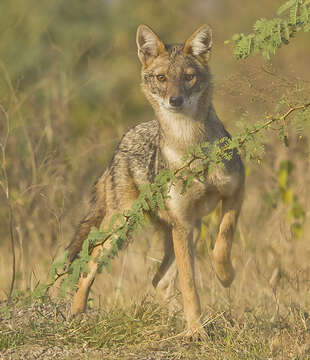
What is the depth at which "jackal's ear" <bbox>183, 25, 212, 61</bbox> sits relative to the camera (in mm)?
5363

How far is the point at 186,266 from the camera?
513cm

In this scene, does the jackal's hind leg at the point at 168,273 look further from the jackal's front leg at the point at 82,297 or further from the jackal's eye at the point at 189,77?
the jackal's eye at the point at 189,77

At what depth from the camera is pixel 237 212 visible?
17.2 feet

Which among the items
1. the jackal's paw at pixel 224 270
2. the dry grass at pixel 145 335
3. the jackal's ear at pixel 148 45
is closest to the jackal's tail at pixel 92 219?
the dry grass at pixel 145 335

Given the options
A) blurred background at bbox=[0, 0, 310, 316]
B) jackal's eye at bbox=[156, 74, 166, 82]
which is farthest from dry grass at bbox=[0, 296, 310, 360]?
jackal's eye at bbox=[156, 74, 166, 82]

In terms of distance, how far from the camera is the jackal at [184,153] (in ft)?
16.6

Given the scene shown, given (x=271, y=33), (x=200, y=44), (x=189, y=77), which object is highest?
(x=271, y=33)

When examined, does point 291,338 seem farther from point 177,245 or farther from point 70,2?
point 70,2

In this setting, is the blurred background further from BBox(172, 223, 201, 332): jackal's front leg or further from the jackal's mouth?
BBox(172, 223, 201, 332): jackal's front leg

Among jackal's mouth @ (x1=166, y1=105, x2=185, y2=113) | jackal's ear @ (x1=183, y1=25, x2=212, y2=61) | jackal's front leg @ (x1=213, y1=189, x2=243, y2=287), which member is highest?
jackal's ear @ (x1=183, y1=25, x2=212, y2=61)

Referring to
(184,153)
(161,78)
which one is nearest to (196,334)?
(184,153)

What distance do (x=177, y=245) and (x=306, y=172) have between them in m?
3.42

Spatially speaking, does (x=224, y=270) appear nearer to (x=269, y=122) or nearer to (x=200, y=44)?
(x=269, y=122)

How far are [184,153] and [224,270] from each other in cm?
96
